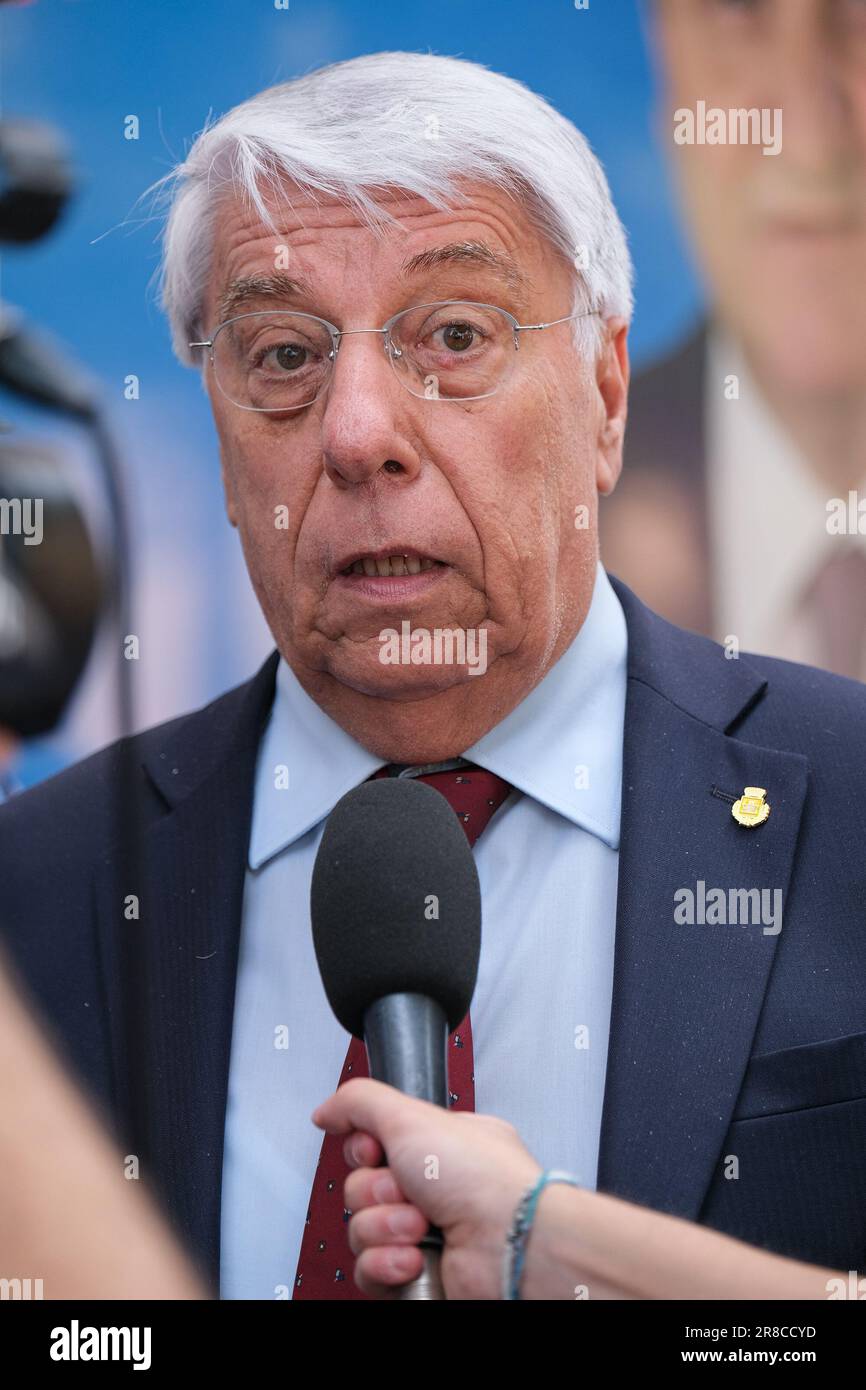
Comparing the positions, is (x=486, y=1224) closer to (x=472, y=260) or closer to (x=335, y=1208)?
(x=335, y=1208)

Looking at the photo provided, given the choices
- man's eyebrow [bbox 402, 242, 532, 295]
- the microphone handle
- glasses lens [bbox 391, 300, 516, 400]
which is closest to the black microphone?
the microphone handle

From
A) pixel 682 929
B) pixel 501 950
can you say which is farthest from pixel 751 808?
pixel 501 950

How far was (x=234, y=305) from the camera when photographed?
6.72ft

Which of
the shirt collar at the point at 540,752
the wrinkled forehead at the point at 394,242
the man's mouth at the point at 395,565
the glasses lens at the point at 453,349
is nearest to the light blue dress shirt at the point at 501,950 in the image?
the shirt collar at the point at 540,752

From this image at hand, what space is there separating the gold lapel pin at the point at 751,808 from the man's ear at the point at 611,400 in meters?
0.53

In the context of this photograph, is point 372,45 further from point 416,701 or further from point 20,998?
point 20,998

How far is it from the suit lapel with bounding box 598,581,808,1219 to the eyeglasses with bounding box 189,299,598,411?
46cm

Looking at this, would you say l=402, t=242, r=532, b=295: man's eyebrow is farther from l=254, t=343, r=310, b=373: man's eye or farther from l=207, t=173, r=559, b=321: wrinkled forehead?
l=254, t=343, r=310, b=373: man's eye

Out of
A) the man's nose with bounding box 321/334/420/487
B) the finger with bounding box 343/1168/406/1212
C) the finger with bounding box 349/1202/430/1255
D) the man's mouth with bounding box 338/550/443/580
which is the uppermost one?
the man's nose with bounding box 321/334/420/487

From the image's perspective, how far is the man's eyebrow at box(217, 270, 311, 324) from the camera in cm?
197

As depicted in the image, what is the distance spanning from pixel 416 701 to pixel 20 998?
661 mm

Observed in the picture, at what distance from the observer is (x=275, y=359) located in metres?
2.03

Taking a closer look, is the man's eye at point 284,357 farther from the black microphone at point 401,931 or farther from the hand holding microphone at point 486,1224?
the hand holding microphone at point 486,1224
